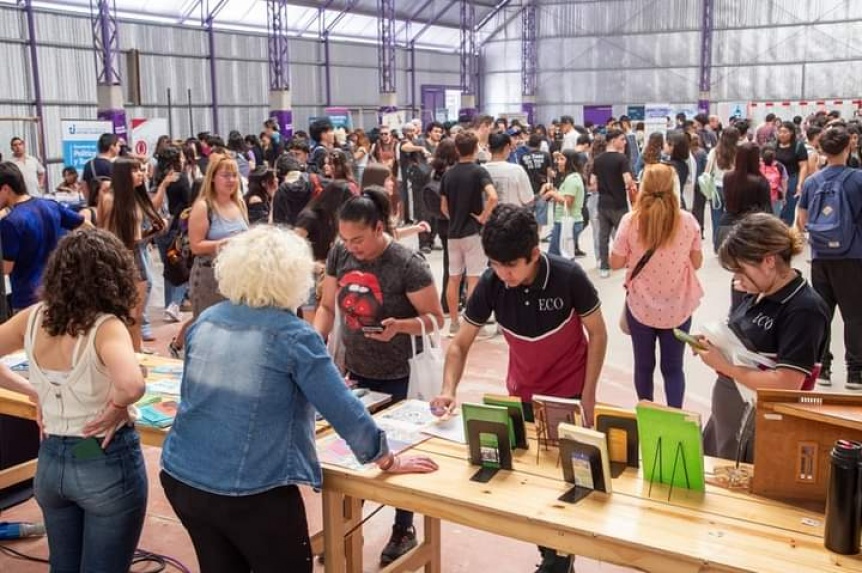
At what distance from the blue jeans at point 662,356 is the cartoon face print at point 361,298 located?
1550mm

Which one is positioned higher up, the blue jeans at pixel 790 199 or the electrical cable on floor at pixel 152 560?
the blue jeans at pixel 790 199

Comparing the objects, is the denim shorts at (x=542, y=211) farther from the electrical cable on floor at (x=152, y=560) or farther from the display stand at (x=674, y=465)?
the display stand at (x=674, y=465)

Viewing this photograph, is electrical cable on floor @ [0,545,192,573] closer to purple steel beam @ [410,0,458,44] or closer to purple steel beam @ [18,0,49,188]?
purple steel beam @ [18,0,49,188]

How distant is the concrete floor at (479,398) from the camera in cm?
335

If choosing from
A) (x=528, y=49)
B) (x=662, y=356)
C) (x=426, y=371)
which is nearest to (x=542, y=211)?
(x=662, y=356)

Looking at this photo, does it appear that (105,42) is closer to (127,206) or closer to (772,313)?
(127,206)

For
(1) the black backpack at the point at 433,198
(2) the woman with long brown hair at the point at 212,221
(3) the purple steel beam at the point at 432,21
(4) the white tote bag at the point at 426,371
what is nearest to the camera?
(4) the white tote bag at the point at 426,371

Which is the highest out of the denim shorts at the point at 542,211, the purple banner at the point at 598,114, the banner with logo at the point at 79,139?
the purple banner at the point at 598,114

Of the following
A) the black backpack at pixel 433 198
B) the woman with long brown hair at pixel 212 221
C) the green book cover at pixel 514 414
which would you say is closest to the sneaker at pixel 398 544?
the green book cover at pixel 514 414

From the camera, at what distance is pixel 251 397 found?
208 centimetres

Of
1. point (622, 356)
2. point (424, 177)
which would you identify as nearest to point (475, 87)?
point (424, 177)

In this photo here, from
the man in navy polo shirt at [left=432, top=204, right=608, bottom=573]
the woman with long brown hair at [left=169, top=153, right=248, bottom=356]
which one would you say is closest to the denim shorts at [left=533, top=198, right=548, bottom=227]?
the woman with long brown hair at [left=169, top=153, right=248, bottom=356]

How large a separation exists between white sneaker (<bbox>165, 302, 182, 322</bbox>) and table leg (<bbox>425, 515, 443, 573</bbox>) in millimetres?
4546

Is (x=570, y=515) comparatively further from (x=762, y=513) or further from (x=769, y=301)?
(x=769, y=301)
